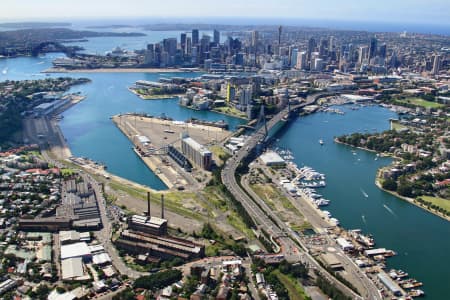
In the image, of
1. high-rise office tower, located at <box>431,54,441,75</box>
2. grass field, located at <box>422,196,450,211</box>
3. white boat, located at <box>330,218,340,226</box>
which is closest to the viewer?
white boat, located at <box>330,218,340,226</box>

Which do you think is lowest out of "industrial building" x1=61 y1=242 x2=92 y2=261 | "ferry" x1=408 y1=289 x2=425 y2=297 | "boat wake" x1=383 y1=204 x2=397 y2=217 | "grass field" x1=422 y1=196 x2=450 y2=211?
"boat wake" x1=383 y1=204 x2=397 y2=217

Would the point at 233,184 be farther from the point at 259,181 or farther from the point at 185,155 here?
the point at 185,155

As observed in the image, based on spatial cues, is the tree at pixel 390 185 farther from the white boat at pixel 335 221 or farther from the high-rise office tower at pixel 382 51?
the high-rise office tower at pixel 382 51


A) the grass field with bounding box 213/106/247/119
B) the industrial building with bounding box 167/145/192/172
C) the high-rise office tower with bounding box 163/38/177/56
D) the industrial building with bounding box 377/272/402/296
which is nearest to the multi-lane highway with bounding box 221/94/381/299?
the industrial building with bounding box 377/272/402/296

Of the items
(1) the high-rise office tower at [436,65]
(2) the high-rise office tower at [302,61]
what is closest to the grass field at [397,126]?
(1) the high-rise office tower at [436,65]

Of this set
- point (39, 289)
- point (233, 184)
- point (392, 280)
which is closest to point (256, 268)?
point (392, 280)

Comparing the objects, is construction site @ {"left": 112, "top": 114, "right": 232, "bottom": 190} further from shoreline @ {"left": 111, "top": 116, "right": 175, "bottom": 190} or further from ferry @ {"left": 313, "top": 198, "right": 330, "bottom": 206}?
ferry @ {"left": 313, "top": 198, "right": 330, "bottom": 206}
